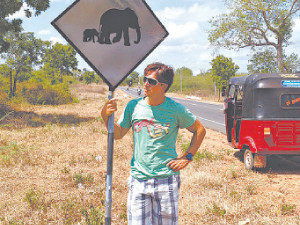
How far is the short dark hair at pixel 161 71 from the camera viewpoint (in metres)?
2.49

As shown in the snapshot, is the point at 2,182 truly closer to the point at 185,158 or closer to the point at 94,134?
the point at 185,158

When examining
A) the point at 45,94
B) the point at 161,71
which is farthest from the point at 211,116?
the point at 161,71

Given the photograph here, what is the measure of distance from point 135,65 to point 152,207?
1.16 m

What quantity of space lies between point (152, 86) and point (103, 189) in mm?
3202

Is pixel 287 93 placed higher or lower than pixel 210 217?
higher

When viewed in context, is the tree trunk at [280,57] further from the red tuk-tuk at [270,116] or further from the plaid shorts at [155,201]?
the plaid shorts at [155,201]

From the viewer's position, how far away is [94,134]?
10.8 meters

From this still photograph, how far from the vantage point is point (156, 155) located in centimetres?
245

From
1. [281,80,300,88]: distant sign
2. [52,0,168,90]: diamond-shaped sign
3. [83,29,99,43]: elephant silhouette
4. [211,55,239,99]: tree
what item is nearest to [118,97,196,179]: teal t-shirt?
[52,0,168,90]: diamond-shaped sign

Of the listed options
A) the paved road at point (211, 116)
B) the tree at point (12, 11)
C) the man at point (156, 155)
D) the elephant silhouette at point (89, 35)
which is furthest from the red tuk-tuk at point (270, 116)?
the tree at point (12, 11)

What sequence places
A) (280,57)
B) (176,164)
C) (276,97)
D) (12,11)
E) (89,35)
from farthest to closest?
(280,57)
(12,11)
(276,97)
(176,164)
(89,35)

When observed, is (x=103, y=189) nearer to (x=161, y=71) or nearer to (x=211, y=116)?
(x=161, y=71)

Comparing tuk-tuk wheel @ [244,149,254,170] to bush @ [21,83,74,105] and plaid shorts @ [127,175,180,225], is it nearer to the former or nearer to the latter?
plaid shorts @ [127,175,180,225]

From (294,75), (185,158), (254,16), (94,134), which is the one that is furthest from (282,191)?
(254,16)
